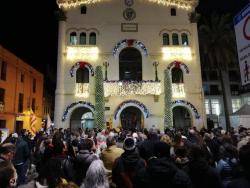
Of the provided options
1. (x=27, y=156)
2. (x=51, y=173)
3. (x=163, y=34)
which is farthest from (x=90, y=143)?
(x=163, y=34)

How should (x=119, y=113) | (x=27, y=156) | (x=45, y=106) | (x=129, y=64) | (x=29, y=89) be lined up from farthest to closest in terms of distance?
(x=45, y=106), (x=29, y=89), (x=129, y=64), (x=119, y=113), (x=27, y=156)

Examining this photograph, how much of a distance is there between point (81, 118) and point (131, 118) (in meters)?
5.15

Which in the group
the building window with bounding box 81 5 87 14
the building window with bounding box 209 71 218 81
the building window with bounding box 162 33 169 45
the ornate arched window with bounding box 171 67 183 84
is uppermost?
the building window with bounding box 81 5 87 14

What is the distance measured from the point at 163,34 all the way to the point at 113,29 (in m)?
5.03

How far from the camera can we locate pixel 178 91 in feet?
85.1

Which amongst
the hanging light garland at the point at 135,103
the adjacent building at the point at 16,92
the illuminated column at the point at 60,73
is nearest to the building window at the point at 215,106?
the hanging light garland at the point at 135,103

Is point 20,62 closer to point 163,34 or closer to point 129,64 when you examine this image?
point 129,64

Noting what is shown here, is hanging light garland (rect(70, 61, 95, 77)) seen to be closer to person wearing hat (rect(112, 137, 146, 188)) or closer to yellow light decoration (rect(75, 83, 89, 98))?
yellow light decoration (rect(75, 83, 89, 98))

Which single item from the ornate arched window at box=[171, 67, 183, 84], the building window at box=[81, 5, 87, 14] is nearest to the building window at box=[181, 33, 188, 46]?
the ornate arched window at box=[171, 67, 183, 84]

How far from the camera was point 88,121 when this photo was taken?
2698cm

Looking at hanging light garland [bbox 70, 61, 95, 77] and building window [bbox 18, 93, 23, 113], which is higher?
hanging light garland [bbox 70, 61, 95, 77]

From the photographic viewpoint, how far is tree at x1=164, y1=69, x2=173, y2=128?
23469 mm

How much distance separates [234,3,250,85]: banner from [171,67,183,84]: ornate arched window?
71.6 feet

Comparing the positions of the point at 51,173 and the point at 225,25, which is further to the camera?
the point at 225,25
